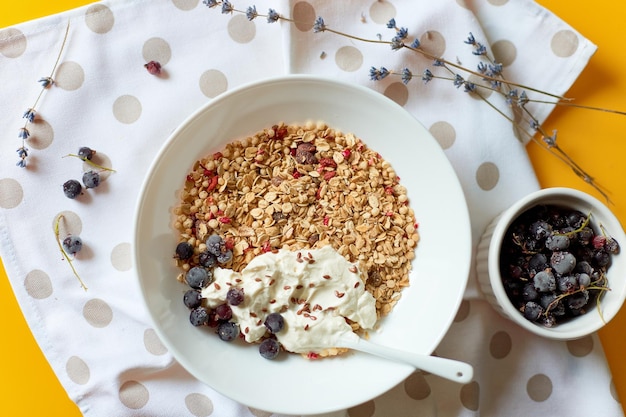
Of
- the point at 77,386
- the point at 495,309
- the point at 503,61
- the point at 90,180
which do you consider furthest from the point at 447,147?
the point at 77,386

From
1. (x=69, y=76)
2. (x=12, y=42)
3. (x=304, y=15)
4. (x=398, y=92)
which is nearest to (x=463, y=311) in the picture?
(x=398, y=92)

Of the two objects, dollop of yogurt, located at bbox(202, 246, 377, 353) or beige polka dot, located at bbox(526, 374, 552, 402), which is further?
beige polka dot, located at bbox(526, 374, 552, 402)

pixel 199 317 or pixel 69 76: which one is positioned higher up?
pixel 69 76

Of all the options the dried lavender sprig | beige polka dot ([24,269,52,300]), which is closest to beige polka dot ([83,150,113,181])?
the dried lavender sprig

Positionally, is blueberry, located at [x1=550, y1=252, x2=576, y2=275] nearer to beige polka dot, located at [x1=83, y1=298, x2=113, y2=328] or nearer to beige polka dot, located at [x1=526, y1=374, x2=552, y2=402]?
beige polka dot, located at [x1=526, y1=374, x2=552, y2=402]

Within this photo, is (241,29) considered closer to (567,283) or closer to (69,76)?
(69,76)

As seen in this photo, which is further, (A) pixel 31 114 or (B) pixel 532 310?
(A) pixel 31 114

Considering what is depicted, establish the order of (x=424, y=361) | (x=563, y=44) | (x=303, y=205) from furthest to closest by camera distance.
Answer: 1. (x=563, y=44)
2. (x=303, y=205)
3. (x=424, y=361)

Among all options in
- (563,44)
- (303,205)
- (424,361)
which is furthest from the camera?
(563,44)
